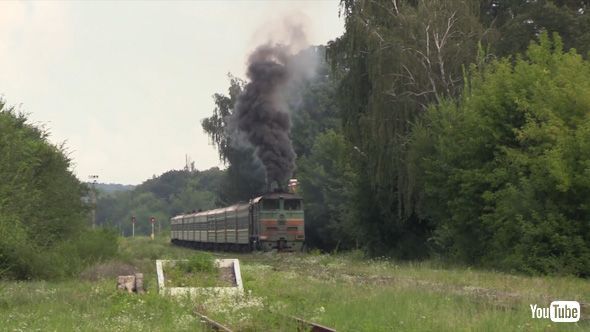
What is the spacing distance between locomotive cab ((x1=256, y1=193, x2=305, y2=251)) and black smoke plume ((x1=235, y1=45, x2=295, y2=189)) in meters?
3.57

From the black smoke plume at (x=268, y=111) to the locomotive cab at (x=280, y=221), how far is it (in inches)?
141

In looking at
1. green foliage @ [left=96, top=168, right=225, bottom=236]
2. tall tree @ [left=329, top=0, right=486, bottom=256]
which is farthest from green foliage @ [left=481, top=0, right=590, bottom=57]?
green foliage @ [left=96, top=168, right=225, bottom=236]

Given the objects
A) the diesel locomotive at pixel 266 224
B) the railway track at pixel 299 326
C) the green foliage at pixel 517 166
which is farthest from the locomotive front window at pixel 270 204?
the railway track at pixel 299 326

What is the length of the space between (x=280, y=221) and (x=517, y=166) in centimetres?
1867

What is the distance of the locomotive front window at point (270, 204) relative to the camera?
4072cm

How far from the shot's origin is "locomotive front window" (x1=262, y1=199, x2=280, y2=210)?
4072cm

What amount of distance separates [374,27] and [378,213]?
836 centimetres

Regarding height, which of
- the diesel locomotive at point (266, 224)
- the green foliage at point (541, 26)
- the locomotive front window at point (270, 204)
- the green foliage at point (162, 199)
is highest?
the green foliage at point (541, 26)

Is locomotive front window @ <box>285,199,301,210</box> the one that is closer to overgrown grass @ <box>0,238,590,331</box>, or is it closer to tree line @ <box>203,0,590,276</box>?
tree line @ <box>203,0,590,276</box>

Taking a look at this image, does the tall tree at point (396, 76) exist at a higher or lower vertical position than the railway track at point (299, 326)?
higher

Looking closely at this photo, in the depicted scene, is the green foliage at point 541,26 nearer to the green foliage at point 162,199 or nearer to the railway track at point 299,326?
the railway track at point 299,326

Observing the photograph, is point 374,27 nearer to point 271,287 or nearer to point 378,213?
point 378,213

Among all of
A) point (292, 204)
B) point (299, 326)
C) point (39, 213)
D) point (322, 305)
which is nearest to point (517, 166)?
point (322, 305)

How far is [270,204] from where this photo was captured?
40938mm
